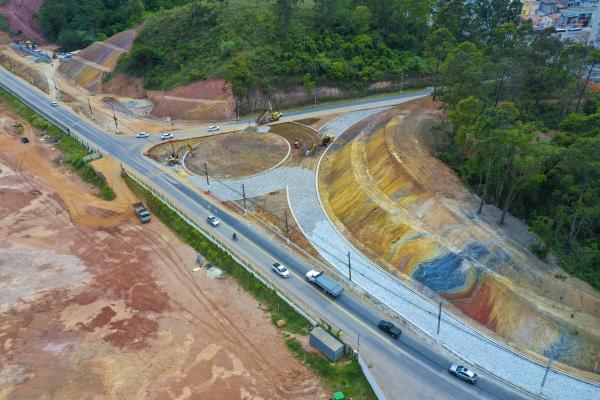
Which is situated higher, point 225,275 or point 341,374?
point 225,275

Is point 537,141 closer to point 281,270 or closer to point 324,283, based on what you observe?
point 324,283

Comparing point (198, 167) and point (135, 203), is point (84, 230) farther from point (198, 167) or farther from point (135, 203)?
point (198, 167)

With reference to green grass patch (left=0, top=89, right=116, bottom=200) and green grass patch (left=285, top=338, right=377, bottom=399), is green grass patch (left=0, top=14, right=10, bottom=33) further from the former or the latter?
green grass patch (left=285, top=338, right=377, bottom=399)

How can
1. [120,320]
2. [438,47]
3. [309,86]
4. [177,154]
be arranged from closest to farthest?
[120,320] < [177,154] < [309,86] < [438,47]

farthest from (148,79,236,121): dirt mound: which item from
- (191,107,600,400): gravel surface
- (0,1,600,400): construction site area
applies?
(191,107,600,400): gravel surface

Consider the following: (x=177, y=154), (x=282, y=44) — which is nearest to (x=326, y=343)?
(x=177, y=154)

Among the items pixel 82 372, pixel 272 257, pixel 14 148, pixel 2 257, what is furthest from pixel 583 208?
pixel 14 148

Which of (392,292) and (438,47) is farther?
(438,47)
